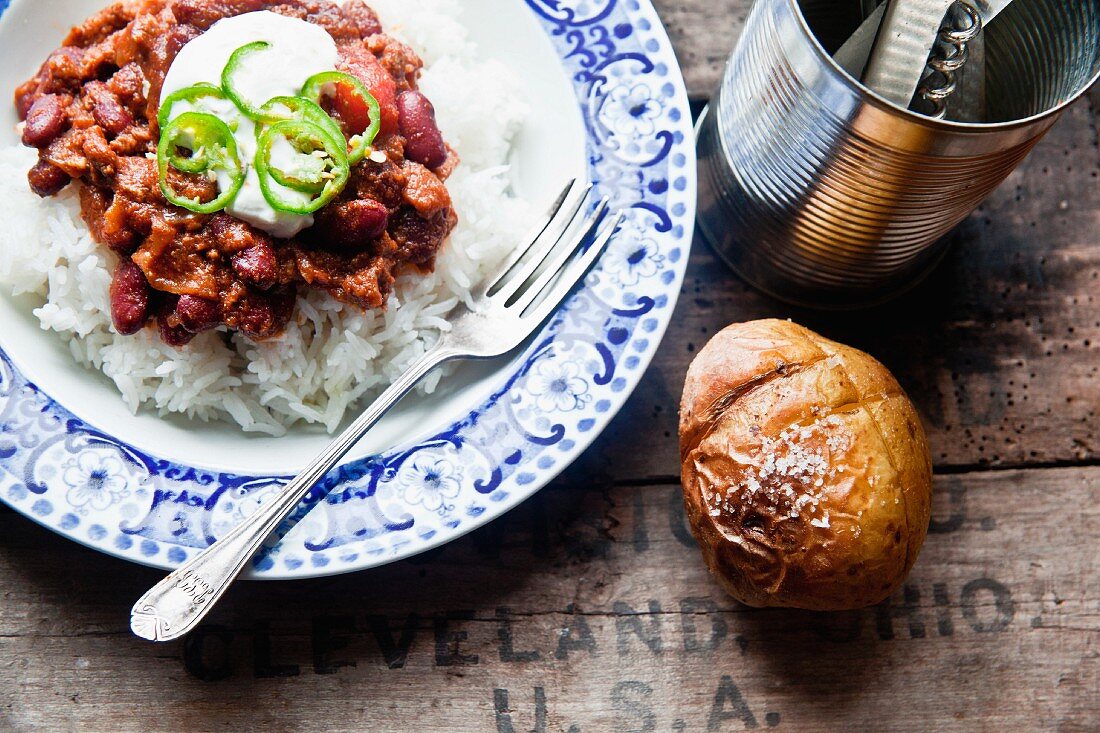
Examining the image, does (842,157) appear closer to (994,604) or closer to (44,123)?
(994,604)

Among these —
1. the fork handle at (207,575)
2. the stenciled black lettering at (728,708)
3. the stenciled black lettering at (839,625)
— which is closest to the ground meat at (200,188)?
the fork handle at (207,575)

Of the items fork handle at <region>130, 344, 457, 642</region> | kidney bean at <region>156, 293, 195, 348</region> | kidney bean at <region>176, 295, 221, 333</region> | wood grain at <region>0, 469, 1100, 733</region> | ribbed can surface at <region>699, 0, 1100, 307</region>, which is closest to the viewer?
ribbed can surface at <region>699, 0, 1100, 307</region>

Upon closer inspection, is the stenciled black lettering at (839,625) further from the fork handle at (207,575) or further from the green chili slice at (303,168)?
the green chili slice at (303,168)

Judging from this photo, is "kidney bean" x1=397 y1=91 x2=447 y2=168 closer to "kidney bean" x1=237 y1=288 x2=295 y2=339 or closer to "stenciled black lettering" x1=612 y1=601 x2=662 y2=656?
"kidney bean" x1=237 y1=288 x2=295 y2=339

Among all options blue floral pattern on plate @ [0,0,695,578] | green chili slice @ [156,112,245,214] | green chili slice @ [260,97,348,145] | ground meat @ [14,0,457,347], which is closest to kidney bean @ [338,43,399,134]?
ground meat @ [14,0,457,347]

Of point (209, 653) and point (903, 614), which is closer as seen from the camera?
point (209, 653)

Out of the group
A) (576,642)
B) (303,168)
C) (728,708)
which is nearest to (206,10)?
(303,168)
